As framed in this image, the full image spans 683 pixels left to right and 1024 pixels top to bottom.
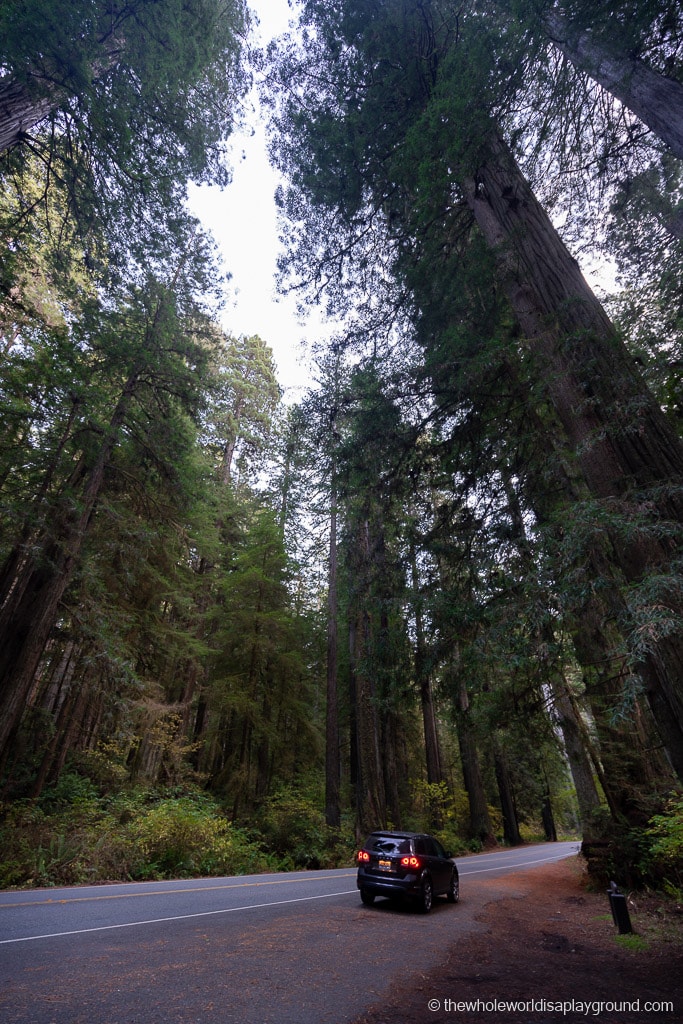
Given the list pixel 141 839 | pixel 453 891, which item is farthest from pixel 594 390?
pixel 141 839

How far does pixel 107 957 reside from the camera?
197 inches

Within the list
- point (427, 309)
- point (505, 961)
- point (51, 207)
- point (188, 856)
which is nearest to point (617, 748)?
point (505, 961)

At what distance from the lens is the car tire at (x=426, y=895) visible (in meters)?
8.96

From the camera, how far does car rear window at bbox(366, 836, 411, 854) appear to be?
9148 millimetres

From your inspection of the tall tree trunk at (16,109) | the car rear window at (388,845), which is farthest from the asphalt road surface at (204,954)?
the tall tree trunk at (16,109)

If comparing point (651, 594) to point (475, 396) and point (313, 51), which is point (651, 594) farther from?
point (313, 51)

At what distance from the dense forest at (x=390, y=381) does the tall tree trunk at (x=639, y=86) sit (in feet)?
0.17

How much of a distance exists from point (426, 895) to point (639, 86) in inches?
536

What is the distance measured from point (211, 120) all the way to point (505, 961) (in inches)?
651

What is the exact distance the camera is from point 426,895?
905cm

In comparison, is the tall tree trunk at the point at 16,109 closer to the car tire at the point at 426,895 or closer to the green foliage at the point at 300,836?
the car tire at the point at 426,895

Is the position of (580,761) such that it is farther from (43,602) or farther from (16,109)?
(16,109)

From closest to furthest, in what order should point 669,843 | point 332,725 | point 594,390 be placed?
point 594,390 → point 669,843 → point 332,725

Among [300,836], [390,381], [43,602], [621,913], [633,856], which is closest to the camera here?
[621,913]
